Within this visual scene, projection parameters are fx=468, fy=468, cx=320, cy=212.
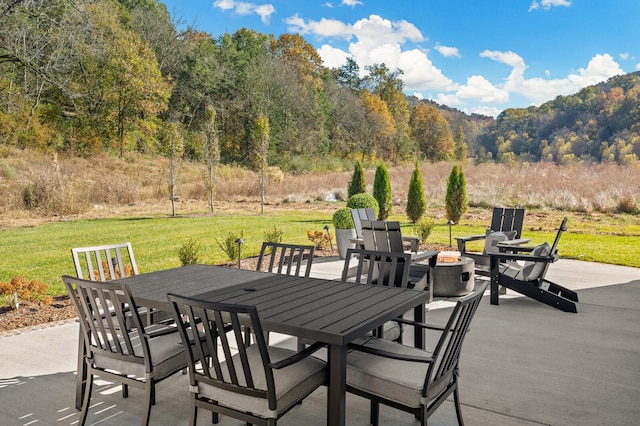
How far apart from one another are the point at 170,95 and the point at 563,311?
747 cm

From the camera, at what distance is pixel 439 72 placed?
15234 millimetres

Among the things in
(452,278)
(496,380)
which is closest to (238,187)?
A: (452,278)

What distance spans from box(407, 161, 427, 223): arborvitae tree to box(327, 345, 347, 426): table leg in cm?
882

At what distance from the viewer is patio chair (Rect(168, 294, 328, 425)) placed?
5.74ft

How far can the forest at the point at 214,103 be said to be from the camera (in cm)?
590

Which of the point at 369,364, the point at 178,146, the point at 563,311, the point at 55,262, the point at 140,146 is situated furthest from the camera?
the point at 178,146

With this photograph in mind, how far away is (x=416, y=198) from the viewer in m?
10.4

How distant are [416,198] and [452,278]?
5.64 meters

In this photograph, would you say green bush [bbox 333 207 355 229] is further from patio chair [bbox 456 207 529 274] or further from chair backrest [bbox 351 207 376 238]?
patio chair [bbox 456 207 529 274]

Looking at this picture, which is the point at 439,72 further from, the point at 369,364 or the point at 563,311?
the point at 369,364

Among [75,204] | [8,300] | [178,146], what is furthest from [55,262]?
[178,146]

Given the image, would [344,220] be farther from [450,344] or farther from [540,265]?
[450,344]

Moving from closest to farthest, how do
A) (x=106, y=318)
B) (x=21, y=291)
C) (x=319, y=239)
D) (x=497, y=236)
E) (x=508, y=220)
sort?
(x=106, y=318)
(x=21, y=291)
(x=497, y=236)
(x=508, y=220)
(x=319, y=239)

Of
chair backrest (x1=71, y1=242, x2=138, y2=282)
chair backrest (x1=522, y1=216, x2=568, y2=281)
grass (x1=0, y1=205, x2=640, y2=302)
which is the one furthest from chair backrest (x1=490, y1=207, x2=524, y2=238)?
chair backrest (x1=71, y1=242, x2=138, y2=282)
